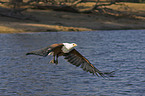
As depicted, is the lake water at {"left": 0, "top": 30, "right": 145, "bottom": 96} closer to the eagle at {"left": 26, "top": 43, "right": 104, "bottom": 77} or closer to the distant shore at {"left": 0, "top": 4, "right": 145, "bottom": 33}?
the eagle at {"left": 26, "top": 43, "right": 104, "bottom": 77}

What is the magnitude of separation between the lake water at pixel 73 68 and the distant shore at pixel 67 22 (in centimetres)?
279

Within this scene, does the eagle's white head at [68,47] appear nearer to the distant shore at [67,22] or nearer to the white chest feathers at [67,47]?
the white chest feathers at [67,47]

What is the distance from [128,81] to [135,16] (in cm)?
3062

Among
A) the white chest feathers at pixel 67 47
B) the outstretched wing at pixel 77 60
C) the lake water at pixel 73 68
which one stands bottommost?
the lake water at pixel 73 68

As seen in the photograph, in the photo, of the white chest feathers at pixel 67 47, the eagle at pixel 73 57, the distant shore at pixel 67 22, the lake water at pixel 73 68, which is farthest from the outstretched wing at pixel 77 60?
the distant shore at pixel 67 22

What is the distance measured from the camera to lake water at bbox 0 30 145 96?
1482 cm

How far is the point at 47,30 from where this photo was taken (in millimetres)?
37156

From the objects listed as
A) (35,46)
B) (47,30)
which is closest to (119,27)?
(47,30)

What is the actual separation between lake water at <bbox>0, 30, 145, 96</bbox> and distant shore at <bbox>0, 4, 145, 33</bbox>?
9.15ft

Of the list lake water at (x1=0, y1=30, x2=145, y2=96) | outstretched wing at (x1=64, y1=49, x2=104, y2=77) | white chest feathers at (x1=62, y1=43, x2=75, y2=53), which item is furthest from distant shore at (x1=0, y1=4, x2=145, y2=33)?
white chest feathers at (x1=62, y1=43, x2=75, y2=53)

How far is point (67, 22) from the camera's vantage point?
4069 cm

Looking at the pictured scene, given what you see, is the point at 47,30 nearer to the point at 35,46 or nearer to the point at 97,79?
the point at 35,46

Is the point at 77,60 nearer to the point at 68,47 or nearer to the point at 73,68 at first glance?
the point at 68,47

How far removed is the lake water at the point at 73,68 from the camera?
14.8 metres
